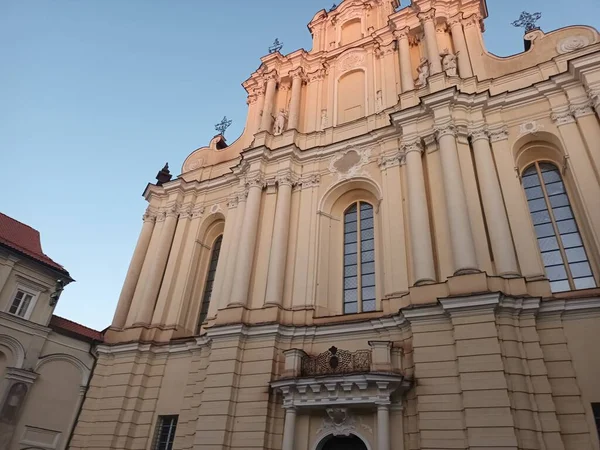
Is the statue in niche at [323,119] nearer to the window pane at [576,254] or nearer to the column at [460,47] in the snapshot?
the column at [460,47]

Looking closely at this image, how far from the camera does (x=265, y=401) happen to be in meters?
13.1

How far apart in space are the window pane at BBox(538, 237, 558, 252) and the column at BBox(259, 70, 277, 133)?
39.8ft

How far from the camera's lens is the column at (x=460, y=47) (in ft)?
56.1

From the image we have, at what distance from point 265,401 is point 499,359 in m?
6.61

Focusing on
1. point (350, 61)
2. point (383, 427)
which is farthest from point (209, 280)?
point (350, 61)

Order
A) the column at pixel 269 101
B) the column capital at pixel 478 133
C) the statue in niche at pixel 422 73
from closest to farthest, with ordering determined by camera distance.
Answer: the column capital at pixel 478 133 < the statue in niche at pixel 422 73 < the column at pixel 269 101

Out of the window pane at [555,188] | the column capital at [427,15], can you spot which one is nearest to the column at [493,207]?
the window pane at [555,188]

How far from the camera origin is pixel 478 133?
14938mm

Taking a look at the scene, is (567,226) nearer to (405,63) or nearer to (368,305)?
(368,305)

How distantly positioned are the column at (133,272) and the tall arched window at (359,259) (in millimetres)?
9696

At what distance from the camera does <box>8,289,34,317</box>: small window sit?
637 inches

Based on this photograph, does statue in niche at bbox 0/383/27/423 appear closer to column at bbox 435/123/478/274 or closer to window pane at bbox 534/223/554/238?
column at bbox 435/123/478/274

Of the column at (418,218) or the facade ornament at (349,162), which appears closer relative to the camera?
the column at (418,218)

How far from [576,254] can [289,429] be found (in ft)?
31.4
